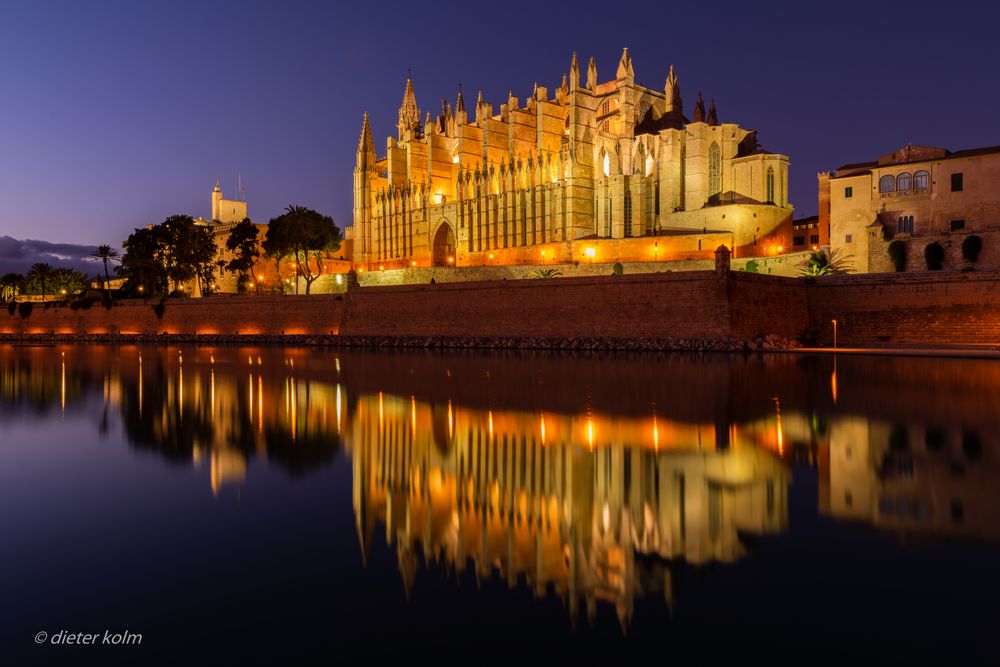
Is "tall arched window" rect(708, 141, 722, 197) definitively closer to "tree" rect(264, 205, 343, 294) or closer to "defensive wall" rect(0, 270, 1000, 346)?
"defensive wall" rect(0, 270, 1000, 346)

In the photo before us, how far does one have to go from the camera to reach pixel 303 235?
51.9m

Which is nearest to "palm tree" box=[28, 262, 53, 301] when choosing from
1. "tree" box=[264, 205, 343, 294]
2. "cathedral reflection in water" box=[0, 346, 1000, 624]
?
"tree" box=[264, 205, 343, 294]

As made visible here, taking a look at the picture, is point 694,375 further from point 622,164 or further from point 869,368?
point 622,164

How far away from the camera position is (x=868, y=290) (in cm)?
3019

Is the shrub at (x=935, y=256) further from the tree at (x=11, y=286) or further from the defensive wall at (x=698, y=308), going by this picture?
the tree at (x=11, y=286)

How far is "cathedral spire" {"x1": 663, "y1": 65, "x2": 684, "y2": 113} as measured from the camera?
5181 centimetres

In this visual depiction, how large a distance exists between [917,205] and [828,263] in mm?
4317

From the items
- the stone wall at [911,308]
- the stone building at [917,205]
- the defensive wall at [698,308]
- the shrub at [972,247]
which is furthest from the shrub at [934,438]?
the stone building at [917,205]

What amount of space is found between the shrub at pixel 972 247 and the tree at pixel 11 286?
9078cm

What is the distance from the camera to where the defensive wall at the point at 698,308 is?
28.5m

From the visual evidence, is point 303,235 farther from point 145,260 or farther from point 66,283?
point 66,283

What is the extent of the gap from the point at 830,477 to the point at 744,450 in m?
1.48

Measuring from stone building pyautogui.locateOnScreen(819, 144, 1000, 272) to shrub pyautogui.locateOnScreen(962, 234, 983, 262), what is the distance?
0.25 metres

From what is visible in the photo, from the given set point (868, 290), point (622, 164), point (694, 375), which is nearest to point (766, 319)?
point (868, 290)
